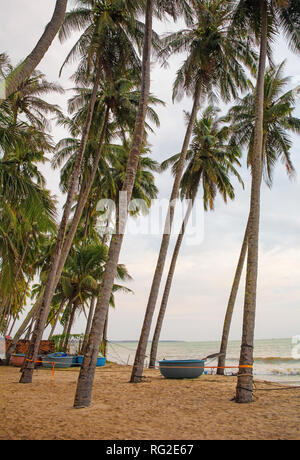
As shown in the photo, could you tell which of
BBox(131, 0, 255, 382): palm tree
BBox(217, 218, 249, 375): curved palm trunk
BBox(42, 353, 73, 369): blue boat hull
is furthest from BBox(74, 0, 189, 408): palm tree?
BBox(42, 353, 73, 369): blue boat hull

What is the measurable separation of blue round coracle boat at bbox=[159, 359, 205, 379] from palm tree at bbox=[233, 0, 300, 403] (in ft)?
15.9

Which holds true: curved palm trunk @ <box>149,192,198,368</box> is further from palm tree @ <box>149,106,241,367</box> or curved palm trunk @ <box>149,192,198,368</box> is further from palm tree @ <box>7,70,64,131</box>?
palm tree @ <box>7,70,64,131</box>

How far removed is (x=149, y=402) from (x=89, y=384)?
1.93 metres

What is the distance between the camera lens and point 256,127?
32.6 ft

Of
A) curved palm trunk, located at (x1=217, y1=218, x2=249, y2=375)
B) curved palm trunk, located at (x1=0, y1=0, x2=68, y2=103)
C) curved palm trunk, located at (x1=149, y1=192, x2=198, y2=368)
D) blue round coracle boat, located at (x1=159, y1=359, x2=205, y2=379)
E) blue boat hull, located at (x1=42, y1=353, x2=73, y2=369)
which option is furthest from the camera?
blue boat hull, located at (x1=42, y1=353, x2=73, y2=369)

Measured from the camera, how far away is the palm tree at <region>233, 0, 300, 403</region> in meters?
8.69

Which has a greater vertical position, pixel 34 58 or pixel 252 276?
pixel 34 58

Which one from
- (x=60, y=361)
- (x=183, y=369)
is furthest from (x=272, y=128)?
(x=60, y=361)

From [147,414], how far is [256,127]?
7618mm

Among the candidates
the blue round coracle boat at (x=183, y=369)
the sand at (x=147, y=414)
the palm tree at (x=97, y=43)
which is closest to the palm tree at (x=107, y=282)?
the sand at (x=147, y=414)

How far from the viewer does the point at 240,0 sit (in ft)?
36.3

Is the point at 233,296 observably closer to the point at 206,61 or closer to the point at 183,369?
the point at 183,369
